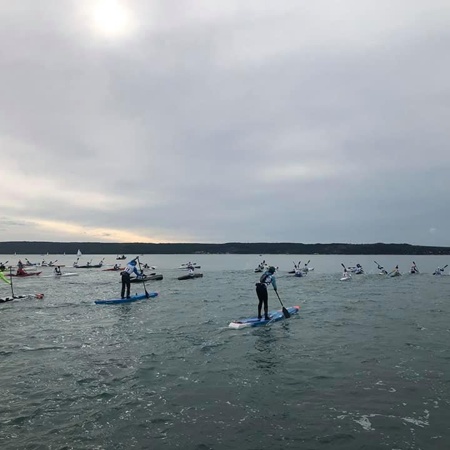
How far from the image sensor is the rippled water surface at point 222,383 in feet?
27.9

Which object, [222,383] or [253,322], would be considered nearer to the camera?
[222,383]

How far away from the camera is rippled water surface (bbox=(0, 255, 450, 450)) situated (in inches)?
334

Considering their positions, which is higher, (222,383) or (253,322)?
(253,322)

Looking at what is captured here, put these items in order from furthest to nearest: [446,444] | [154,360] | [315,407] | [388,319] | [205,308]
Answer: [205,308] < [388,319] < [154,360] < [315,407] < [446,444]

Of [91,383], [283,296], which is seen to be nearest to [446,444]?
[91,383]

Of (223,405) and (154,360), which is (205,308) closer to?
(154,360)

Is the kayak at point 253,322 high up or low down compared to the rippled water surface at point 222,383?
up

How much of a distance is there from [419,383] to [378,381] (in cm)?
114

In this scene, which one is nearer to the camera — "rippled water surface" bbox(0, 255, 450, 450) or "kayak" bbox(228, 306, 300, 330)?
"rippled water surface" bbox(0, 255, 450, 450)

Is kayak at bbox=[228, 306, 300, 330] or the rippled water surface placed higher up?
kayak at bbox=[228, 306, 300, 330]

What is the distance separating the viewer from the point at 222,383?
471 inches

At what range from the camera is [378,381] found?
12047mm

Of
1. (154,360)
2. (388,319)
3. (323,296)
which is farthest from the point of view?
(323,296)

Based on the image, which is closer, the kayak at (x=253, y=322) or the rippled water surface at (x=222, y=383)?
the rippled water surface at (x=222, y=383)
